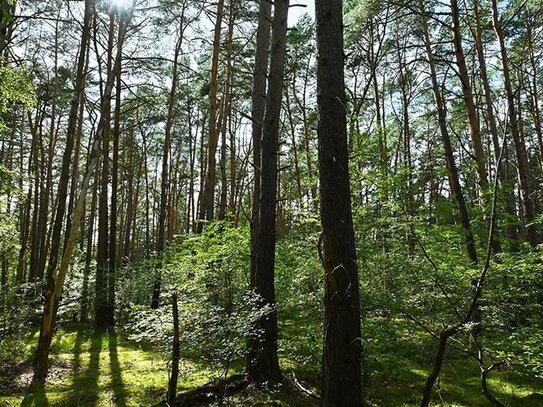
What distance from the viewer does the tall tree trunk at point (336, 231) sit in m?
3.52

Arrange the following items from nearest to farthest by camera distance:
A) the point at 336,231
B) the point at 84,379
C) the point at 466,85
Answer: the point at 336,231
the point at 84,379
the point at 466,85

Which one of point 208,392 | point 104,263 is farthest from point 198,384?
→ point 104,263

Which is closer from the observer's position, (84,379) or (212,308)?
(212,308)

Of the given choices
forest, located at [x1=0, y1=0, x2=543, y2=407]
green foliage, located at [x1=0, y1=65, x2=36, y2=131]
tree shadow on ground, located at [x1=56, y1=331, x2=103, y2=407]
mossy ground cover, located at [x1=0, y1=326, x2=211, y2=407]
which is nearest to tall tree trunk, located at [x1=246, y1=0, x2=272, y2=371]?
forest, located at [x1=0, y1=0, x2=543, y2=407]

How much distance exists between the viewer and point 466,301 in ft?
21.0

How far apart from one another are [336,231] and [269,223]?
7.41 ft

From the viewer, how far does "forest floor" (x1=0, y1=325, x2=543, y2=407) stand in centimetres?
523

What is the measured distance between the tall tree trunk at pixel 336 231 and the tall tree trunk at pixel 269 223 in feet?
6.34

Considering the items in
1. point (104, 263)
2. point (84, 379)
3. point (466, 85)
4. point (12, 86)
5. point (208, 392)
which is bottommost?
point (84, 379)

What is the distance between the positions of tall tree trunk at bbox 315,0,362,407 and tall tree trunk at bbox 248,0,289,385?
1.93 metres

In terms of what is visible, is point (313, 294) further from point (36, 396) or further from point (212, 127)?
point (212, 127)

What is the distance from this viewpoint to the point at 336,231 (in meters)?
3.65

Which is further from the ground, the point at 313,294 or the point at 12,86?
the point at 12,86

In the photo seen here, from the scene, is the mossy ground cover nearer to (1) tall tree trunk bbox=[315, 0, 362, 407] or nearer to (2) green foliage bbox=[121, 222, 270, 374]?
(2) green foliage bbox=[121, 222, 270, 374]
